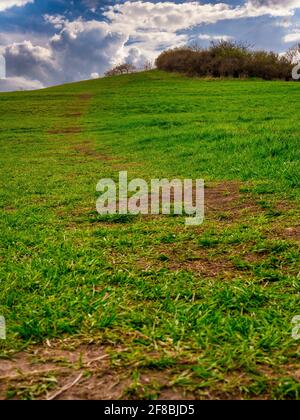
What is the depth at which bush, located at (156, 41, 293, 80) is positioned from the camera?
208 feet

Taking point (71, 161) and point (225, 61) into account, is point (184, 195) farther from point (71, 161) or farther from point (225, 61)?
point (225, 61)

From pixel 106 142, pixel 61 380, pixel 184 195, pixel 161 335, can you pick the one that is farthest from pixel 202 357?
pixel 106 142

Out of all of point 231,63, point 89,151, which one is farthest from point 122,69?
point 89,151

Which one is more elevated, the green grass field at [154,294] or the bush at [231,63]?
the bush at [231,63]

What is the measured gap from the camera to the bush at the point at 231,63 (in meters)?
63.5

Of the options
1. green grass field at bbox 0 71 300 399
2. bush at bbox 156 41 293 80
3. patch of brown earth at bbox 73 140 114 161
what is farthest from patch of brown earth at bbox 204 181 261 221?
bush at bbox 156 41 293 80

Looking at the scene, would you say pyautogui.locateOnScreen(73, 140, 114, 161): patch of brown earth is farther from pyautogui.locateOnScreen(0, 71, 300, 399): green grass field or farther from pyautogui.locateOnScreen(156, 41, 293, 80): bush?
pyautogui.locateOnScreen(156, 41, 293, 80): bush

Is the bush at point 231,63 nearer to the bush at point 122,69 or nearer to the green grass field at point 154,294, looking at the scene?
the bush at point 122,69

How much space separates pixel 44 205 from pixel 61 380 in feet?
16.9

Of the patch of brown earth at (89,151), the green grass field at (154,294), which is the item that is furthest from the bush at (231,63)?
the green grass field at (154,294)

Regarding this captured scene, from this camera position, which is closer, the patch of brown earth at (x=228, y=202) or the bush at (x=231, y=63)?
the patch of brown earth at (x=228, y=202)

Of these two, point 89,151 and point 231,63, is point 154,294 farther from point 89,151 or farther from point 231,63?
point 231,63

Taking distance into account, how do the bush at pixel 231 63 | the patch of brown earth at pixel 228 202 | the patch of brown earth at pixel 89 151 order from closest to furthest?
the patch of brown earth at pixel 228 202
the patch of brown earth at pixel 89 151
the bush at pixel 231 63

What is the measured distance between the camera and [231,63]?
64.0 m
